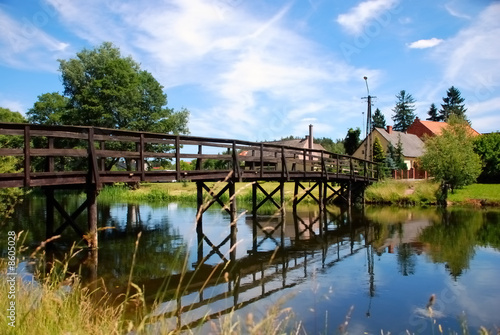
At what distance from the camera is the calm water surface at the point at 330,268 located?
665 centimetres

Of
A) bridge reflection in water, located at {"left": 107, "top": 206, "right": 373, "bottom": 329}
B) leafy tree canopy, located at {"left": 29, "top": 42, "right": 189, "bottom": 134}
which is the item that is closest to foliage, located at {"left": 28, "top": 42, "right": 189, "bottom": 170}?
leafy tree canopy, located at {"left": 29, "top": 42, "right": 189, "bottom": 134}

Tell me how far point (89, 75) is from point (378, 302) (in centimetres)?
4290

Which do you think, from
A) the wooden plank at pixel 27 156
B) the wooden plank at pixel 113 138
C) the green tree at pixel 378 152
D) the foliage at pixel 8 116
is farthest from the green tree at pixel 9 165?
the green tree at pixel 378 152

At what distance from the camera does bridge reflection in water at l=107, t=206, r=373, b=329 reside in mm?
6484

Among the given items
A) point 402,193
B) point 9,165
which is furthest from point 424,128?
point 9,165

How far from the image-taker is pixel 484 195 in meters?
27.9

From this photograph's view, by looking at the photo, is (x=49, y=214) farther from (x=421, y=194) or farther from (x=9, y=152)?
(x=421, y=194)

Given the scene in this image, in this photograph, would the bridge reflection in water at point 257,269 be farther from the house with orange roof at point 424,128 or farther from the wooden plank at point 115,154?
the house with orange roof at point 424,128

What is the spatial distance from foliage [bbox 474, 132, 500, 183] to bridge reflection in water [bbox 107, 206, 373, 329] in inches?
866

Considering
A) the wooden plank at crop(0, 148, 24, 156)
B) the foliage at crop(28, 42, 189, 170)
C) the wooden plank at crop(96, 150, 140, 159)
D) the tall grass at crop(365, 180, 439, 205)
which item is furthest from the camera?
the foliage at crop(28, 42, 189, 170)

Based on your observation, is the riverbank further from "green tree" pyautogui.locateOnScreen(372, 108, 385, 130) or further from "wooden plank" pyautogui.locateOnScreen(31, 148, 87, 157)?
"green tree" pyautogui.locateOnScreen(372, 108, 385, 130)

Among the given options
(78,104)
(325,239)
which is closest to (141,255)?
(325,239)

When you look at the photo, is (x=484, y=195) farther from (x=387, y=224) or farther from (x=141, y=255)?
(x=141, y=255)

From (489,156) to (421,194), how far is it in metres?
11.9
